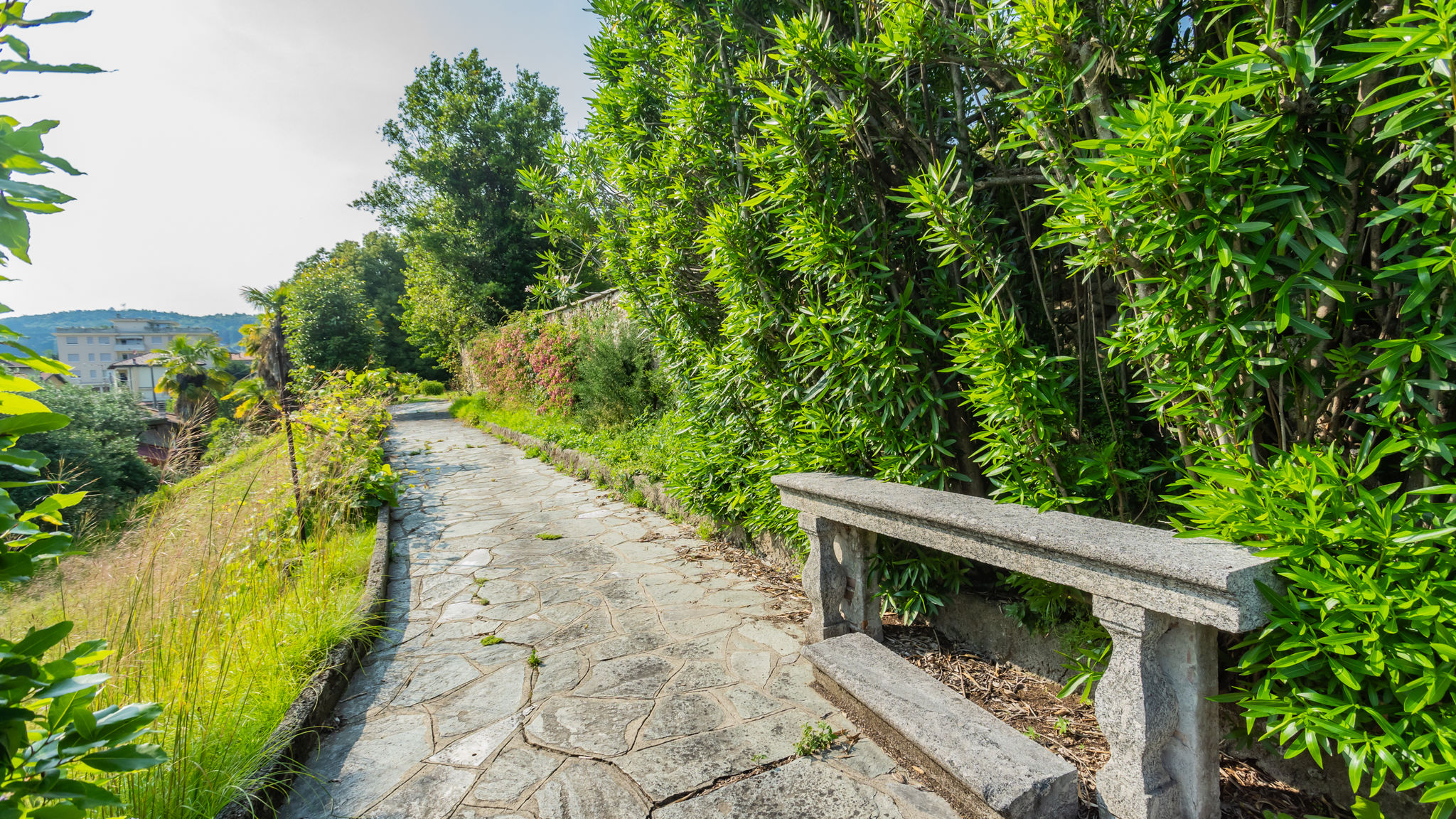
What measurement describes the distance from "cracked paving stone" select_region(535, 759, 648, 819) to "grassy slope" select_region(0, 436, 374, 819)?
3.40 feet

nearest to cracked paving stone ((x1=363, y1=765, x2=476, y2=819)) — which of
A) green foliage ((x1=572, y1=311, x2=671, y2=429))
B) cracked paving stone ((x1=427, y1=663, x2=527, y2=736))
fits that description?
cracked paving stone ((x1=427, y1=663, x2=527, y2=736))

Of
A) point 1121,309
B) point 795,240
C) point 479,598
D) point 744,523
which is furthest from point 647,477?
point 1121,309

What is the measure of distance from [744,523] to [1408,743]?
348 centimetres

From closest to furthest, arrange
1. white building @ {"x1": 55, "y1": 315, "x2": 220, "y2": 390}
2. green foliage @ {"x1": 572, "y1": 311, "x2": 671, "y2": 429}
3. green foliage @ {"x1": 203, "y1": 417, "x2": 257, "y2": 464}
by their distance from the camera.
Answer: green foliage @ {"x1": 203, "y1": 417, "x2": 257, "y2": 464} → green foliage @ {"x1": 572, "y1": 311, "x2": 671, "y2": 429} → white building @ {"x1": 55, "y1": 315, "x2": 220, "y2": 390}

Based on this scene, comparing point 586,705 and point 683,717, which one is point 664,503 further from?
point 683,717

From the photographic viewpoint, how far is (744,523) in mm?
4625

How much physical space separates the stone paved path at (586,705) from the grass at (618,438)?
127 cm

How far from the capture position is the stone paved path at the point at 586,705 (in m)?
2.22

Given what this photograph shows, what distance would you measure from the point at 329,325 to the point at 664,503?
19086 millimetres

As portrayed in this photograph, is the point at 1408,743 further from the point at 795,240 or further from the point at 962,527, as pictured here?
the point at 795,240

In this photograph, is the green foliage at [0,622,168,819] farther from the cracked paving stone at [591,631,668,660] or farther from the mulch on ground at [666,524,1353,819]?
the mulch on ground at [666,524,1353,819]

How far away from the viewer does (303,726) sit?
102 inches

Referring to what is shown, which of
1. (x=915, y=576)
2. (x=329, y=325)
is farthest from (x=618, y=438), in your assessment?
(x=329, y=325)

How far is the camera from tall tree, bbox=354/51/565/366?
66.9ft
